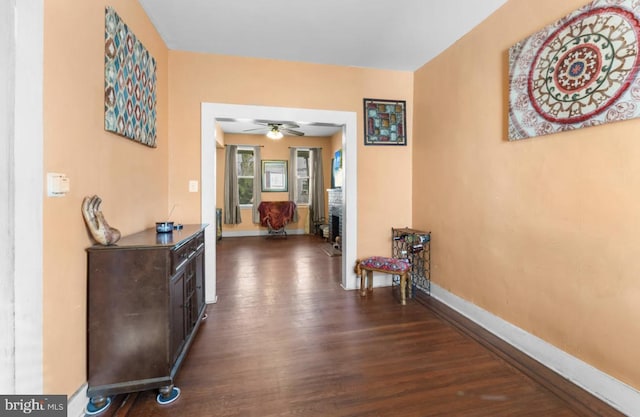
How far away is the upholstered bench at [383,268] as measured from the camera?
2.94 meters

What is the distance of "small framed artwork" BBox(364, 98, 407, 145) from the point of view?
3.32m

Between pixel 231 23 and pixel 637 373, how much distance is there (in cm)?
362

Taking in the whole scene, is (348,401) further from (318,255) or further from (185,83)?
(318,255)

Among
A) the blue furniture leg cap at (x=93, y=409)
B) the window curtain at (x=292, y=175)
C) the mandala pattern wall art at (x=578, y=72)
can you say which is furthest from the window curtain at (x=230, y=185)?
the mandala pattern wall art at (x=578, y=72)

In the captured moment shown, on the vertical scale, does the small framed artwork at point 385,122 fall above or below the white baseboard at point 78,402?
above

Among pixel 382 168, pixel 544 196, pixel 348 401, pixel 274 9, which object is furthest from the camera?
pixel 382 168

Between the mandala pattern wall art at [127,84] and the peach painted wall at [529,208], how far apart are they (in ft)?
9.18

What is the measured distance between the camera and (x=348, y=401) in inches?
61.2

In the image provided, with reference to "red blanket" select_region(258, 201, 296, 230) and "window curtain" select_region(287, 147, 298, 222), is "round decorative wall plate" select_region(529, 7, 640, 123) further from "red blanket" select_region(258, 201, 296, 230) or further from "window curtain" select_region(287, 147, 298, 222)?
"window curtain" select_region(287, 147, 298, 222)

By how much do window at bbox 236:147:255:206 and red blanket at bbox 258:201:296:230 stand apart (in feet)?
2.47

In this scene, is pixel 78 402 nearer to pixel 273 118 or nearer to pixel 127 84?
pixel 127 84

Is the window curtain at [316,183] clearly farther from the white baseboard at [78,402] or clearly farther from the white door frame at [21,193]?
the white door frame at [21,193]

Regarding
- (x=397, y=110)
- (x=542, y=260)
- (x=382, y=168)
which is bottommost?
(x=542, y=260)

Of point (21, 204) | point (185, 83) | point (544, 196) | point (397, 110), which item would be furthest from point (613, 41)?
point (185, 83)
